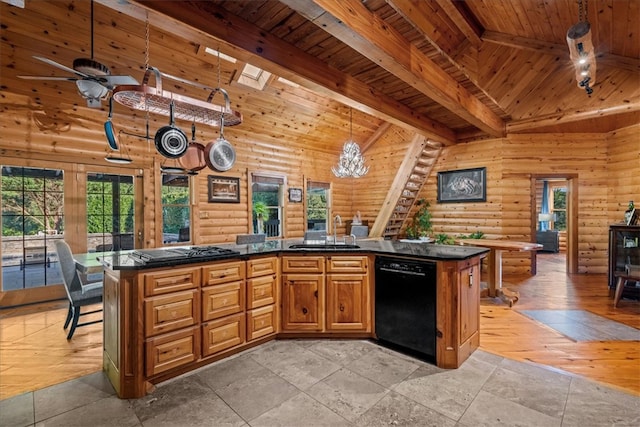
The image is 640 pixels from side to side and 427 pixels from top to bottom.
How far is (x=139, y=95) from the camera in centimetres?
231

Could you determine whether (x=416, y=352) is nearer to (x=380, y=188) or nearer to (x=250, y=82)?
(x=250, y=82)

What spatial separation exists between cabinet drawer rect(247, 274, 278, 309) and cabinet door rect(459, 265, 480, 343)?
1.74 metres

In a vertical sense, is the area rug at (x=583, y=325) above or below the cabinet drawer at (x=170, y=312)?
below

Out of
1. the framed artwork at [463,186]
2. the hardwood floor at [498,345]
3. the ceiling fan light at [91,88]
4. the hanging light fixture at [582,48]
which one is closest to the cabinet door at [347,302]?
the hardwood floor at [498,345]

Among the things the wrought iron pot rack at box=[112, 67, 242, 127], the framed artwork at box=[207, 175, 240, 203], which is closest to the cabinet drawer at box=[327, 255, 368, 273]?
the wrought iron pot rack at box=[112, 67, 242, 127]

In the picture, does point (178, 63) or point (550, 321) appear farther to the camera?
point (178, 63)

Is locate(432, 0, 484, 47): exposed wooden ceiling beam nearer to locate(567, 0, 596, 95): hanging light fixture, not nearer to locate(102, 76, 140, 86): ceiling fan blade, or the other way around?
locate(567, 0, 596, 95): hanging light fixture

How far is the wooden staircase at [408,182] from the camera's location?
6.85m

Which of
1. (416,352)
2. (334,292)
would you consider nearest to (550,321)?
(416,352)

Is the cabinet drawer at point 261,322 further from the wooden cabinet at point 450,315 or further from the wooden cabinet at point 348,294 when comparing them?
the wooden cabinet at point 450,315

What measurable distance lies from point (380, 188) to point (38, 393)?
755 cm

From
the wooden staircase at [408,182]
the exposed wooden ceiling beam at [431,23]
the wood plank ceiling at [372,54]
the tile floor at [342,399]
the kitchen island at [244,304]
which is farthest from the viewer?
the wooden staircase at [408,182]

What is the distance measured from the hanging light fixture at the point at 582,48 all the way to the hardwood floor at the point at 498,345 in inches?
117

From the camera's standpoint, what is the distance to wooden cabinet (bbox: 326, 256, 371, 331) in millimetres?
2994
